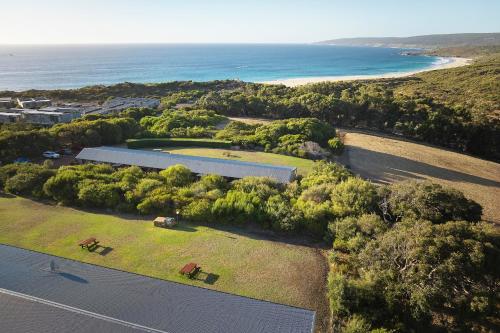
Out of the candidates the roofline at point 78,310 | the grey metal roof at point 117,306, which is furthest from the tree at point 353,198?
the roofline at point 78,310

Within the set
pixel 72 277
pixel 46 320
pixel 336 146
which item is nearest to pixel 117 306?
pixel 46 320

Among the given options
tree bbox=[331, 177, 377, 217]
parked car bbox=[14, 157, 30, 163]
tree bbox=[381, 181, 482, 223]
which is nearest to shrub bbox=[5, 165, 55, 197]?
parked car bbox=[14, 157, 30, 163]

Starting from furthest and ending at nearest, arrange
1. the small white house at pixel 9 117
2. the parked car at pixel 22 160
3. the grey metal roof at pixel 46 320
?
1. the small white house at pixel 9 117
2. the parked car at pixel 22 160
3. the grey metal roof at pixel 46 320

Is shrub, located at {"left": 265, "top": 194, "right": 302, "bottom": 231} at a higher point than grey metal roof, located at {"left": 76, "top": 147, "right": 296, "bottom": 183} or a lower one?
lower

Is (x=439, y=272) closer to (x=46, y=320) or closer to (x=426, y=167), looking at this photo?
(x=46, y=320)

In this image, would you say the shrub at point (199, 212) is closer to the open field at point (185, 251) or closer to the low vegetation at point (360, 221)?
the low vegetation at point (360, 221)

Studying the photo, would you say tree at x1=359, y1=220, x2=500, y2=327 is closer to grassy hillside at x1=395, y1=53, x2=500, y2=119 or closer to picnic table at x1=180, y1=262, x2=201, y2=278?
picnic table at x1=180, y1=262, x2=201, y2=278

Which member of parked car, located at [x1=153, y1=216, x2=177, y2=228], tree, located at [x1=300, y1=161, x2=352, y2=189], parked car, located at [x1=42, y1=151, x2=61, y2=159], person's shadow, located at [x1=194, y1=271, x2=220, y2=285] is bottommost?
person's shadow, located at [x1=194, y1=271, x2=220, y2=285]
